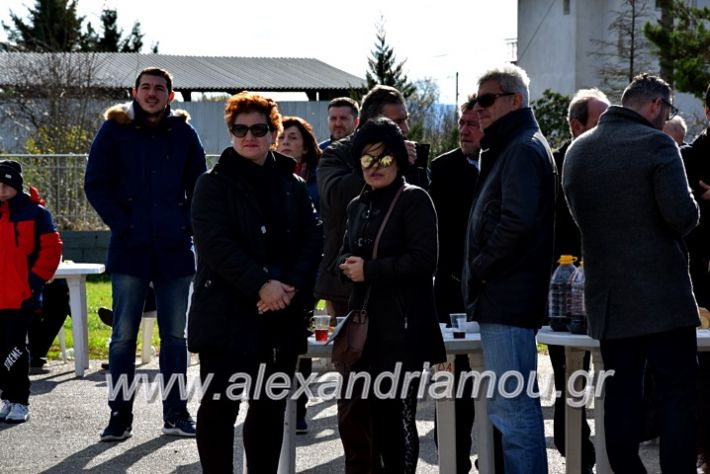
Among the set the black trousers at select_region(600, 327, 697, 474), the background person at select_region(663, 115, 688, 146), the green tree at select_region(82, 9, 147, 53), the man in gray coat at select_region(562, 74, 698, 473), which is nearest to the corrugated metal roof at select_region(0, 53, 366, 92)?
the green tree at select_region(82, 9, 147, 53)

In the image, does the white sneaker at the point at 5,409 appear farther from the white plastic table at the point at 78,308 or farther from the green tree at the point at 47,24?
the green tree at the point at 47,24

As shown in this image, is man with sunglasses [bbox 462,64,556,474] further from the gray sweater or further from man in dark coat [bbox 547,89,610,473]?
man in dark coat [bbox 547,89,610,473]

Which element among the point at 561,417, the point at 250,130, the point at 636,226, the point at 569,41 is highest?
the point at 569,41

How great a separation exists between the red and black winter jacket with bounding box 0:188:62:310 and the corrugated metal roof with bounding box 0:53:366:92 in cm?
3708

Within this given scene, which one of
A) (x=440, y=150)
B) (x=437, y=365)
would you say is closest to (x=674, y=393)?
(x=437, y=365)

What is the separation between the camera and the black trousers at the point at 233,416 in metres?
5.72

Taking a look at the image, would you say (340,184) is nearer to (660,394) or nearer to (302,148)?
(660,394)

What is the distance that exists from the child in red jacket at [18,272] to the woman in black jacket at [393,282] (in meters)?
3.58

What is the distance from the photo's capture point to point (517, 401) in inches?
213

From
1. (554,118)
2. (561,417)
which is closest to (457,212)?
(561,417)

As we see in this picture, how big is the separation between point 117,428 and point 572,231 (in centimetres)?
309

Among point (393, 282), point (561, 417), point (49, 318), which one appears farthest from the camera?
point (49, 318)

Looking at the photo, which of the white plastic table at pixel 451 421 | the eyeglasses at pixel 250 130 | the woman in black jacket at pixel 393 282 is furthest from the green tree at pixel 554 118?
the woman in black jacket at pixel 393 282

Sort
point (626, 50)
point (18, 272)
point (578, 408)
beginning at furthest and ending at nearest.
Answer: point (626, 50)
point (18, 272)
point (578, 408)
